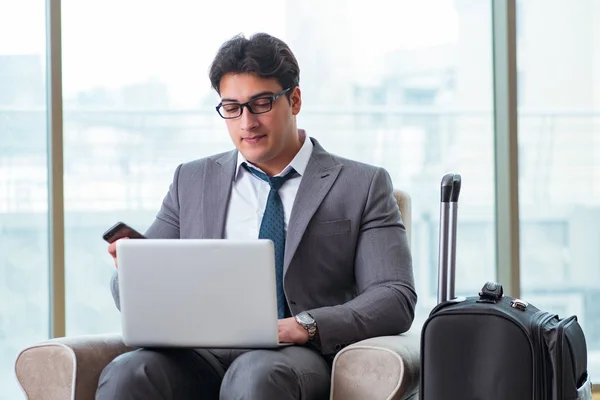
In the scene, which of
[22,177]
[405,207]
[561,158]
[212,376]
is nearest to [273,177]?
[405,207]

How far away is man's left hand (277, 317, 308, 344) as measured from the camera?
2.07 m

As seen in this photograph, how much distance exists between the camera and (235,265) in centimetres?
185

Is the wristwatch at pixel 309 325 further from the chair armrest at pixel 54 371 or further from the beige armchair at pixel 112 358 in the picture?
the chair armrest at pixel 54 371

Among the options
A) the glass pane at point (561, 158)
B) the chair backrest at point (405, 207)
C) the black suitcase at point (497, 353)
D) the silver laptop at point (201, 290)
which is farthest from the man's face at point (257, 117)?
the glass pane at point (561, 158)

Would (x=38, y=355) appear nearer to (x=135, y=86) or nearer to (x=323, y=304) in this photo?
(x=323, y=304)

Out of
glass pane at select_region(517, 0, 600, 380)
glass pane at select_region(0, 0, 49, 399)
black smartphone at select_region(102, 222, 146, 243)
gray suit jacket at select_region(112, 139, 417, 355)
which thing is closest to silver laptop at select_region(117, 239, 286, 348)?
black smartphone at select_region(102, 222, 146, 243)

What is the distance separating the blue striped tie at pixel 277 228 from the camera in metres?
2.28

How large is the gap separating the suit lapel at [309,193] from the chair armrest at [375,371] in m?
0.36

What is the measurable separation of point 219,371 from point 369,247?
471 mm

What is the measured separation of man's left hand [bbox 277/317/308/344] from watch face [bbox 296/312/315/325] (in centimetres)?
1

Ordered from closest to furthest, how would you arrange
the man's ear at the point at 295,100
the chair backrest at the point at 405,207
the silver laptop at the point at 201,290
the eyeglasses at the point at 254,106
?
the silver laptop at the point at 201,290 < the eyeglasses at the point at 254,106 < the man's ear at the point at 295,100 < the chair backrest at the point at 405,207

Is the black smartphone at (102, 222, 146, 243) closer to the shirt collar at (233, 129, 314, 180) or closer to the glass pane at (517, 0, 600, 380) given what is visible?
the shirt collar at (233, 129, 314, 180)

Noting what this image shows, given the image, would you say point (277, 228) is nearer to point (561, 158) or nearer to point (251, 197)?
point (251, 197)

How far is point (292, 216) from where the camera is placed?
2305 mm
